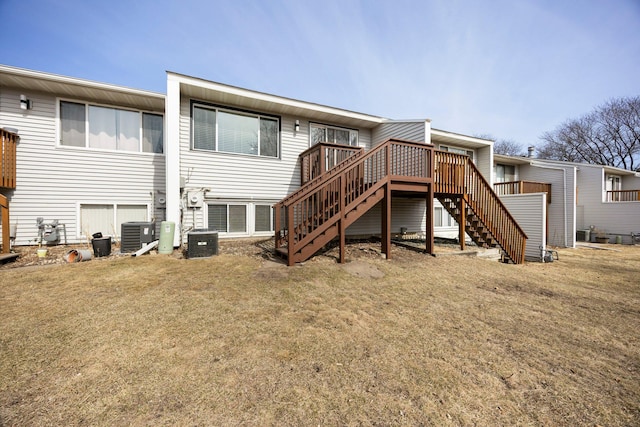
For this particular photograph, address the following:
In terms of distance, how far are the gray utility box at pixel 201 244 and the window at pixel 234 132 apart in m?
3.29

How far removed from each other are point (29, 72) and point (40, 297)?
6.46m

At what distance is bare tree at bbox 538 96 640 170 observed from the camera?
26797mm

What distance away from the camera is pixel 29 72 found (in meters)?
6.54

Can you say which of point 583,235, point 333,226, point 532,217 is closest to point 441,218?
point 532,217

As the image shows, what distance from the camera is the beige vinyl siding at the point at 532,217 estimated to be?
32.5 ft

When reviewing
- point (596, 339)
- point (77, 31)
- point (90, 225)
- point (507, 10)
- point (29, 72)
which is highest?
point (507, 10)

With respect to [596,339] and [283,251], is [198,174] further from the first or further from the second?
[596,339]

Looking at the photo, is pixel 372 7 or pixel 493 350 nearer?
pixel 493 350

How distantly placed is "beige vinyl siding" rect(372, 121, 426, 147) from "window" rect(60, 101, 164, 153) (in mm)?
8096

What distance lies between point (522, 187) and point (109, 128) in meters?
17.9

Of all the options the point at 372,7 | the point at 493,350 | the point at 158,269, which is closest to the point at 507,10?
the point at 372,7

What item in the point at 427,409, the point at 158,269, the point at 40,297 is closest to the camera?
the point at 427,409

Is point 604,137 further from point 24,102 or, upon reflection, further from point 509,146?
point 24,102

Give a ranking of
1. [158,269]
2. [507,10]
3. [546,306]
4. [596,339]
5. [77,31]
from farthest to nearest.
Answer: [507,10], [77,31], [158,269], [546,306], [596,339]
